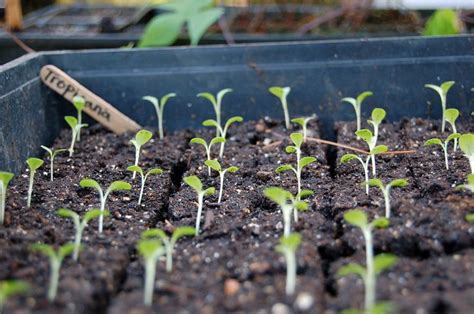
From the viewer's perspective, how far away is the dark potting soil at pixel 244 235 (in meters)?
1.17

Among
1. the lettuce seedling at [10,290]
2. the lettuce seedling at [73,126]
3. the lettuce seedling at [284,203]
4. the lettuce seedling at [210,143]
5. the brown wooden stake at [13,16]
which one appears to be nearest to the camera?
the lettuce seedling at [10,290]

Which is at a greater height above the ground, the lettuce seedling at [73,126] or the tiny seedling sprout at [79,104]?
the tiny seedling sprout at [79,104]

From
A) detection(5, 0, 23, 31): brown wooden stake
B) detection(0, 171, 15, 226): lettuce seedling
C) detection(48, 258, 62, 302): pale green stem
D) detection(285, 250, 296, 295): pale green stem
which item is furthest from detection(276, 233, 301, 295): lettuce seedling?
detection(5, 0, 23, 31): brown wooden stake

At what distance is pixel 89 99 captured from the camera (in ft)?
7.42

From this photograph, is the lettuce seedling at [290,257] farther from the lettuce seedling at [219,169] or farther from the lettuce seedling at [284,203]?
the lettuce seedling at [219,169]

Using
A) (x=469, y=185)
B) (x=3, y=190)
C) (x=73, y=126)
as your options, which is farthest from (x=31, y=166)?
(x=469, y=185)

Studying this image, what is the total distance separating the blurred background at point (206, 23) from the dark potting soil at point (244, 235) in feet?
2.81

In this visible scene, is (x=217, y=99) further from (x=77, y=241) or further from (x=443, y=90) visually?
(x=77, y=241)

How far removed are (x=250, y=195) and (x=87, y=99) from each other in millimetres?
854

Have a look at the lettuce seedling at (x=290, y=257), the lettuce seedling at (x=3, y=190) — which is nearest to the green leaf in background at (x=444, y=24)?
the lettuce seedling at (x=290, y=257)

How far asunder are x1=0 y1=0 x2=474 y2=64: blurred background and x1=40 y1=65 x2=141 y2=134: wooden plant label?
0.46 meters

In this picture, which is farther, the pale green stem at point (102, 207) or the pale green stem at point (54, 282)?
the pale green stem at point (102, 207)

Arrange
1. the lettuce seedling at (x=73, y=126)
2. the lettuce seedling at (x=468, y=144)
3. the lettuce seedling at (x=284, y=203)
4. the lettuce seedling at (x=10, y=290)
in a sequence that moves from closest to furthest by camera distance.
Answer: the lettuce seedling at (x=10, y=290)
the lettuce seedling at (x=284, y=203)
the lettuce seedling at (x=468, y=144)
the lettuce seedling at (x=73, y=126)

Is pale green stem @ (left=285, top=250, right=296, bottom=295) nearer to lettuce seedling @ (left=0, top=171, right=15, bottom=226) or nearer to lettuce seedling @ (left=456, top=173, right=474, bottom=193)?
lettuce seedling @ (left=456, top=173, right=474, bottom=193)
